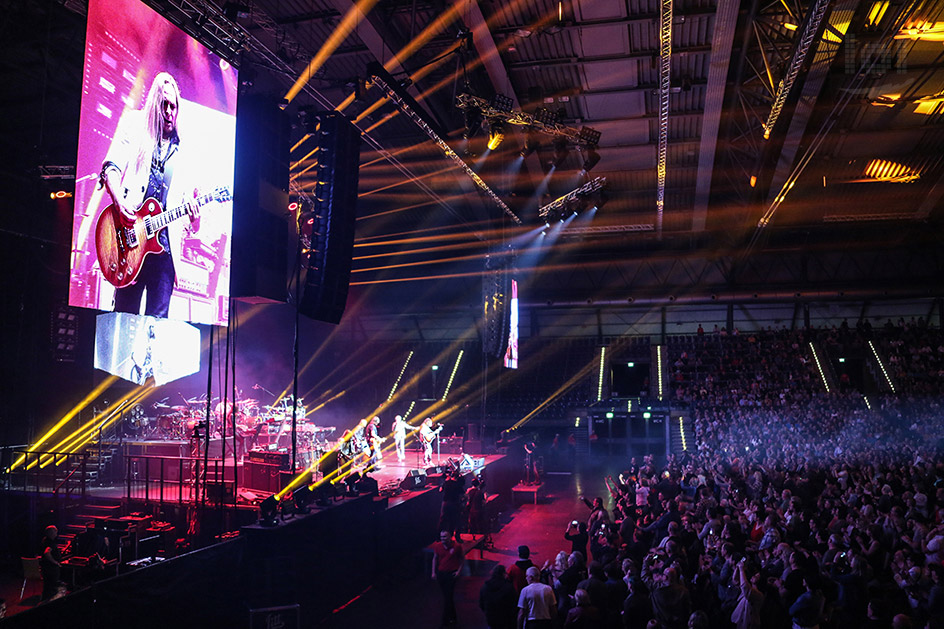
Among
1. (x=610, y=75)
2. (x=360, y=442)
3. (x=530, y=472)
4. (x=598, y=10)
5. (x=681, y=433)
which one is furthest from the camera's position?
(x=681, y=433)

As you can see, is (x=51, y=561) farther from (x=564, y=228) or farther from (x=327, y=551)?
(x=564, y=228)

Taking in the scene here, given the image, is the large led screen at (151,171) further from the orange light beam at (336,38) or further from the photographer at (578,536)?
the photographer at (578,536)

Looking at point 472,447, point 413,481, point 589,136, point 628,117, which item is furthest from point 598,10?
point 472,447

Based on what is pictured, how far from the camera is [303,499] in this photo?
8.38 m

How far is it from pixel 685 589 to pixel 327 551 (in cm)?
461

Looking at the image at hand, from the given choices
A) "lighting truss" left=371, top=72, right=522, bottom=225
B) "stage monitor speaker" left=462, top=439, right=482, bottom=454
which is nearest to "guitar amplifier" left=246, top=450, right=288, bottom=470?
"lighting truss" left=371, top=72, right=522, bottom=225

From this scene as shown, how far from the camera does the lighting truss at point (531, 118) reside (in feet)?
35.3

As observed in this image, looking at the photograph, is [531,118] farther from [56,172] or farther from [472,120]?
[56,172]

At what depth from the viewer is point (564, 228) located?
22.8 meters

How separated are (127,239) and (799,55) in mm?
9060

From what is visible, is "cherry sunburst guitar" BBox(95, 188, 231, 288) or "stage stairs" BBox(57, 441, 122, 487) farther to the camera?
"stage stairs" BBox(57, 441, 122, 487)

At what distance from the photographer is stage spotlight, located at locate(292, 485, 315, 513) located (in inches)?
324

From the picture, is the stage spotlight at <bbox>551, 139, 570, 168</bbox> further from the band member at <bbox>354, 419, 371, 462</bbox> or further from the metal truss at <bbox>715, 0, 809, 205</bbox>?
the band member at <bbox>354, 419, 371, 462</bbox>

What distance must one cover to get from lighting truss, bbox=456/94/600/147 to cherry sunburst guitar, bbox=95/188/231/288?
551 cm
